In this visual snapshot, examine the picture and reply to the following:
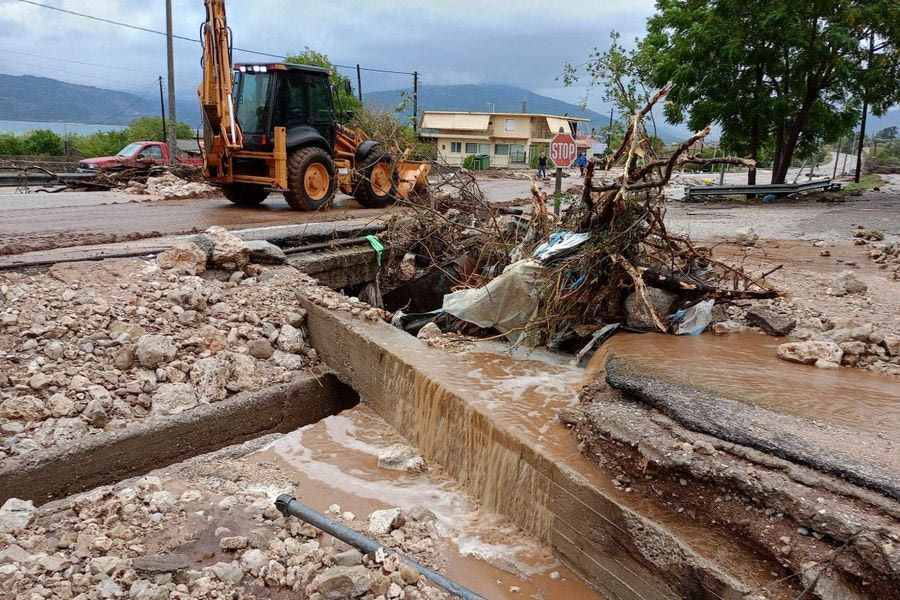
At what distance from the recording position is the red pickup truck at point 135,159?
1808 cm

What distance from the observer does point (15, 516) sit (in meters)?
3.58

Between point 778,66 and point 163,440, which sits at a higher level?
point 778,66

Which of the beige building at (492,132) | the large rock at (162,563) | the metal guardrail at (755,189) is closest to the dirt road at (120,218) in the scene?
the large rock at (162,563)

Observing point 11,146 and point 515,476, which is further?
point 11,146

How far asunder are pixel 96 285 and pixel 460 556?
4413 mm

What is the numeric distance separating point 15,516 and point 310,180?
8.99 meters

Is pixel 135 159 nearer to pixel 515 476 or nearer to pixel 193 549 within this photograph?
pixel 193 549

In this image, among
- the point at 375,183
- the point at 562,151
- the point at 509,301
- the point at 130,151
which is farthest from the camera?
the point at 130,151

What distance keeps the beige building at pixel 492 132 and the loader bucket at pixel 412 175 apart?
39.1 m

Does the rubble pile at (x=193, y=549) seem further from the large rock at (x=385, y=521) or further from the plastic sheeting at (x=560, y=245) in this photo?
the plastic sheeting at (x=560, y=245)

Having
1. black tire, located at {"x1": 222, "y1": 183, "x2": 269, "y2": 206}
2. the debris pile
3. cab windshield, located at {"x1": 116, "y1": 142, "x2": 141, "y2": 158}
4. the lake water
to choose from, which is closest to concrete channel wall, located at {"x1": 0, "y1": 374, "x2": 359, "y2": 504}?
the debris pile

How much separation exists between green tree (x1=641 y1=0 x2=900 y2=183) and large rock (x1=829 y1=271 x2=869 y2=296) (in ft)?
37.1

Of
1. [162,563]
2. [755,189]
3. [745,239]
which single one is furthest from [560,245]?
[755,189]

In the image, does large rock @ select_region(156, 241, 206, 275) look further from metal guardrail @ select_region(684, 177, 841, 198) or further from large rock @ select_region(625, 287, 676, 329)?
metal guardrail @ select_region(684, 177, 841, 198)
